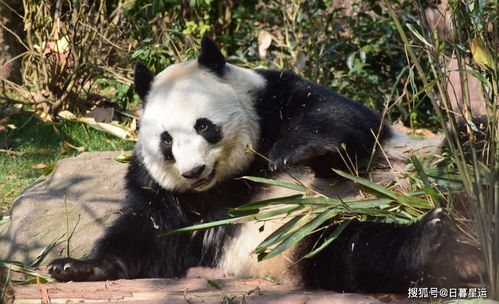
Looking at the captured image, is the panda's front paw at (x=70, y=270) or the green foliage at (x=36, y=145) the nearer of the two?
the panda's front paw at (x=70, y=270)

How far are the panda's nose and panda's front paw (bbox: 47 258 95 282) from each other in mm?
885

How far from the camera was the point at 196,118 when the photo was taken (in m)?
4.56

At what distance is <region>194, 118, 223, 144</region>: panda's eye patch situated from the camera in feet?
15.0

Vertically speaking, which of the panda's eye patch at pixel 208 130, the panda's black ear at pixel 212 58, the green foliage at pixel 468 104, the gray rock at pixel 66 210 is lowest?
the gray rock at pixel 66 210

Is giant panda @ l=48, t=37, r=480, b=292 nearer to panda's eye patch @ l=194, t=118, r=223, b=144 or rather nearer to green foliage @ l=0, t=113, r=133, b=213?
panda's eye patch @ l=194, t=118, r=223, b=144

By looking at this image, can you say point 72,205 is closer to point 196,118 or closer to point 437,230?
point 196,118

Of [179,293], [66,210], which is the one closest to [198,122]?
[179,293]

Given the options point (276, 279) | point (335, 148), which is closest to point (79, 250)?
point (276, 279)

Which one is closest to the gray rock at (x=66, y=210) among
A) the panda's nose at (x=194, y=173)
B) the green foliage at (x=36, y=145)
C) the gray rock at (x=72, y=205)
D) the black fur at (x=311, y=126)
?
the gray rock at (x=72, y=205)

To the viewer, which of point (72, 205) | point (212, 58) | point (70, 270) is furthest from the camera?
point (72, 205)

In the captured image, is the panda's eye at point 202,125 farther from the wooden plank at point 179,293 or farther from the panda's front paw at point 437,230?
the panda's front paw at point 437,230

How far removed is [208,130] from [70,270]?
3.67ft

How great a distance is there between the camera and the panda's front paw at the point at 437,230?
12.2 feet

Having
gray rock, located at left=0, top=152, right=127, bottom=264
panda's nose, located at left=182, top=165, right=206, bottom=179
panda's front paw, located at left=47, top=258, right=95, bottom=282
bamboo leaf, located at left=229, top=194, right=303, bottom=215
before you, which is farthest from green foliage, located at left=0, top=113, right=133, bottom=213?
bamboo leaf, located at left=229, top=194, right=303, bottom=215
